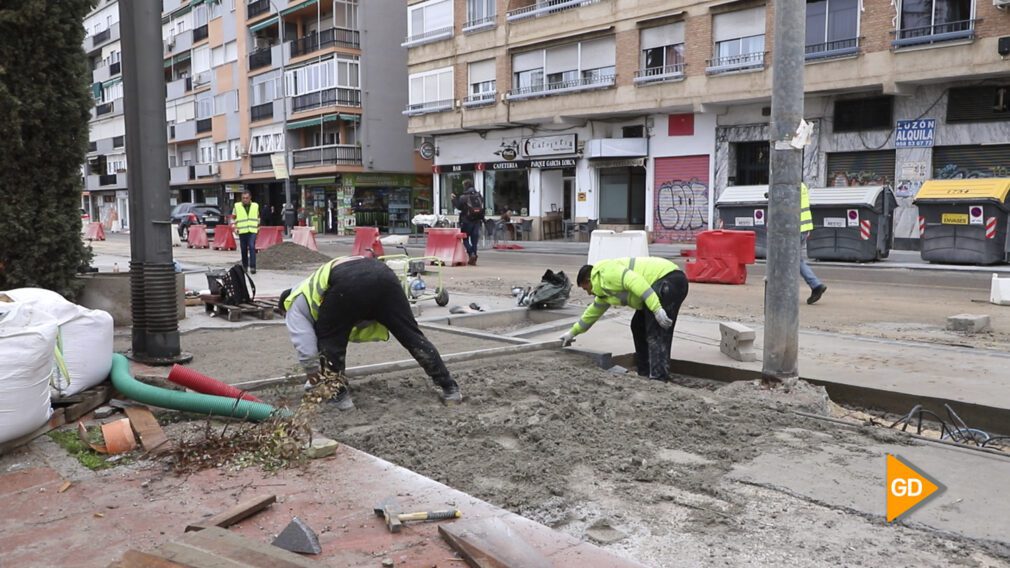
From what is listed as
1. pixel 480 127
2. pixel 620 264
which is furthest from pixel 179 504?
pixel 480 127

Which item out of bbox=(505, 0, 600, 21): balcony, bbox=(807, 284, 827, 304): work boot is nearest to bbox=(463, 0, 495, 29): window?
bbox=(505, 0, 600, 21): balcony

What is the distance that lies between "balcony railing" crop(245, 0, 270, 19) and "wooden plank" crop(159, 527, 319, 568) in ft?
158

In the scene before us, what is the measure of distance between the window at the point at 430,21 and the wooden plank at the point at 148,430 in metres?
32.3

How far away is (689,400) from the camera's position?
19.5ft

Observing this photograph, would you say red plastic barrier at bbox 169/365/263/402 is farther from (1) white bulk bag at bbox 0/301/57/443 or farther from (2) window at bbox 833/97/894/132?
(2) window at bbox 833/97/894/132

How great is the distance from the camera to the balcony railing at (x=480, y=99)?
1315 inches

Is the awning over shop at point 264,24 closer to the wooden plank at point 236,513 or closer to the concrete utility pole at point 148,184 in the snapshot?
the concrete utility pole at point 148,184

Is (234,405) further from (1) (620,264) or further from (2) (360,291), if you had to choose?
(1) (620,264)

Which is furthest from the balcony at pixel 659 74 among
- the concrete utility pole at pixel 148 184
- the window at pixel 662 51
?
the concrete utility pole at pixel 148 184

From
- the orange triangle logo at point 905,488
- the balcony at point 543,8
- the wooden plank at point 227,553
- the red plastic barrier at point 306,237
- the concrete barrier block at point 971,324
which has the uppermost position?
the balcony at point 543,8

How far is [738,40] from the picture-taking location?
83.6ft

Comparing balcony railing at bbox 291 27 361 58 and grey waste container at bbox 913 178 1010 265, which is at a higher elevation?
balcony railing at bbox 291 27 361 58

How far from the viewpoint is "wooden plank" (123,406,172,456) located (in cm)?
456

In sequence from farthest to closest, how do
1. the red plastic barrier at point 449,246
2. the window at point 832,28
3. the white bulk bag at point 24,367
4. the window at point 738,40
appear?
the window at point 738,40 < the window at point 832,28 < the red plastic barrier at point 449,246 < the white bulk bag at point 24,367
